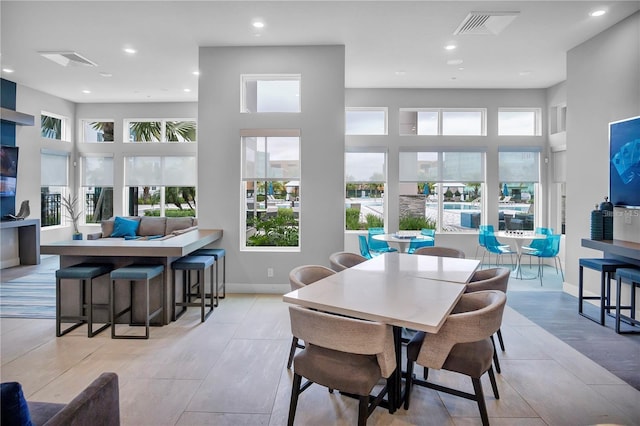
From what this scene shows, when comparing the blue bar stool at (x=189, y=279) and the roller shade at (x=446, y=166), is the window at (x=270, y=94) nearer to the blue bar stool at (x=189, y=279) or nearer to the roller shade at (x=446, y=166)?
the blue bar stool at (x=189, y=279)

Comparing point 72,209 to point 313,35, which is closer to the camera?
point 313,35

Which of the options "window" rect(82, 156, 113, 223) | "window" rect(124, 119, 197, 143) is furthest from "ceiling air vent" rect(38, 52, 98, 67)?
"window" rect(82, 156, 113, 223)

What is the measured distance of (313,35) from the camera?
188 inches

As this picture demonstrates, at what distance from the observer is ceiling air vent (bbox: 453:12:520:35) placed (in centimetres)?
413

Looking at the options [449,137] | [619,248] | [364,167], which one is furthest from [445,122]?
[619,248]

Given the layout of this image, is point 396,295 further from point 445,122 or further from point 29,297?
point 445,122

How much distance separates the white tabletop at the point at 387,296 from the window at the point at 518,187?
17.2ft

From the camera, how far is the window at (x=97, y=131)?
855 centimetres

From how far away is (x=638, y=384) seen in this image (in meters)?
2.77

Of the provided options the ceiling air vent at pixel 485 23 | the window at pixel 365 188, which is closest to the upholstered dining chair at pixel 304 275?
the ceiling air vent at pixel 485 23

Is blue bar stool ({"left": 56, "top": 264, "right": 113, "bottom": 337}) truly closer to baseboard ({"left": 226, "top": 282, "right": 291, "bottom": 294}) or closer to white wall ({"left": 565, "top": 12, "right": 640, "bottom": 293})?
baseboard ({"left": 226, "top": 282, "right": 291, "bottom": 294})

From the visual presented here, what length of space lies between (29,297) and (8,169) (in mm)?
2883

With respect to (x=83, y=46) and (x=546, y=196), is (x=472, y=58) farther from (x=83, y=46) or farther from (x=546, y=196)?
(x=83, y=46)

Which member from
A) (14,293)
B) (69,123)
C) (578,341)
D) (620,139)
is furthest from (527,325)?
(69,123)
